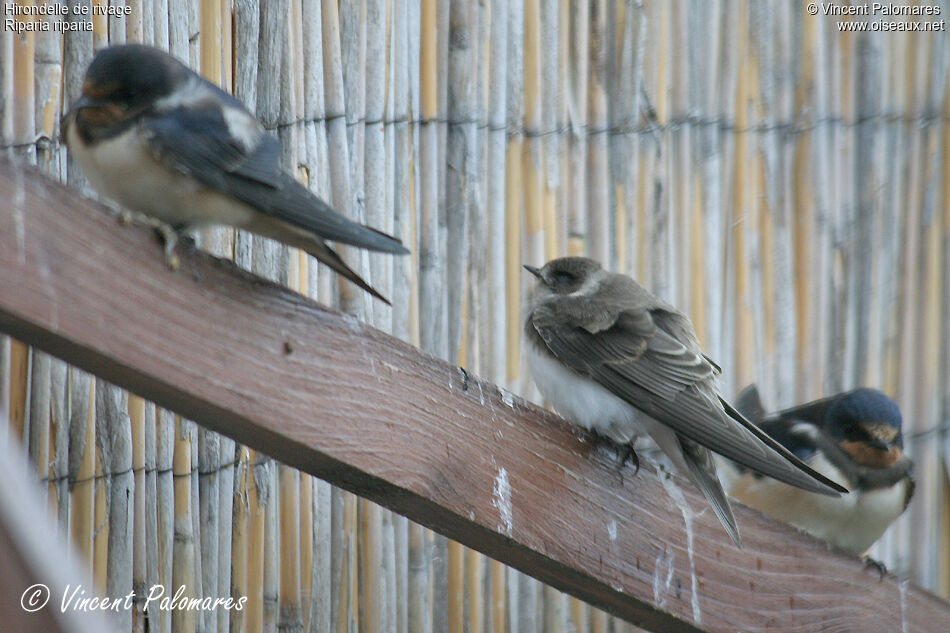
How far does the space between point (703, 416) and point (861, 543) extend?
1.15 metres

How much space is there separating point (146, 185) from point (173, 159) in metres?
0.06

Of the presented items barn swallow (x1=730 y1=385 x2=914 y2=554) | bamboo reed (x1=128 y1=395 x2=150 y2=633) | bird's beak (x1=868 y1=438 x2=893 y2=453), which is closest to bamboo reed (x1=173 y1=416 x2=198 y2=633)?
bamboo reed (x1=128 y1=395 x2=150 y2=633)

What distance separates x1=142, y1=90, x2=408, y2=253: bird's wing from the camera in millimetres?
1655

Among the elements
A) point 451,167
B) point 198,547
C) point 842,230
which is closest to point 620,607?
point 198,547

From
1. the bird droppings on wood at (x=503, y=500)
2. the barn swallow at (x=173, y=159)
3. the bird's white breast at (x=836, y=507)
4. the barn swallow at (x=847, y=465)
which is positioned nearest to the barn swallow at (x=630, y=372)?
the bird droppings on wood at (x=503, y=500)

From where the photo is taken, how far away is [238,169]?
171 centimetres

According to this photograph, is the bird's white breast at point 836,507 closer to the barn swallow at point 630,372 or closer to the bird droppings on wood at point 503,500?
the barn swallow at point 630,372

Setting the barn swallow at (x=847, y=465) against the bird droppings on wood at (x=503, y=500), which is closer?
the bird droppings on wood at (x=503, y=500)

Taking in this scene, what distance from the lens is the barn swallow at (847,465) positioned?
314cm

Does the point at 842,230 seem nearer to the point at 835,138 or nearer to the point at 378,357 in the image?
the point at 835,138

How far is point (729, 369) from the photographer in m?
3.38

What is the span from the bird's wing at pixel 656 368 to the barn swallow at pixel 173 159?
866mm

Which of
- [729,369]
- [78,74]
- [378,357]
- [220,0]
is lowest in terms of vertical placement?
[729,369]

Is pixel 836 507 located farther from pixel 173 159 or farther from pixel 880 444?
pixel 173 159
